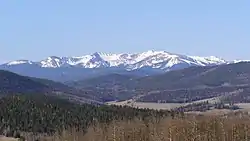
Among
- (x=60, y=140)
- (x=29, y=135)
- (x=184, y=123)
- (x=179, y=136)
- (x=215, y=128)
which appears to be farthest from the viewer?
(x=29, y=135)

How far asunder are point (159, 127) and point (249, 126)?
26492 mm

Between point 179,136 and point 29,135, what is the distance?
72.4 meters

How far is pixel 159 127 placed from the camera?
525 feet

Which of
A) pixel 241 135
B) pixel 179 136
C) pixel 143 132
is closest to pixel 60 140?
pixel 143 132

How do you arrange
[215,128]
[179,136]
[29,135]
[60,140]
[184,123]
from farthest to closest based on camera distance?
1. [29,135]
2. [60,140]
3. [184,123]
4. [215,128]
5. [179,136]

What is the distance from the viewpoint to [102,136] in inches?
6422

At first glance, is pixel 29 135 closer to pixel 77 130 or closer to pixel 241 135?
pixel 77 130

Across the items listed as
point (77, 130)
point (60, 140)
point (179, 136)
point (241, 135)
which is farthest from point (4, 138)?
point (241, 135)

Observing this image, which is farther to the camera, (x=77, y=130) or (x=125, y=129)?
(x=77, y=130)

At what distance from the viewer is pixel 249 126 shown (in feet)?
493

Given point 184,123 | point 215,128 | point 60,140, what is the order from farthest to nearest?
point 60,140
point 184,123
point 215,128

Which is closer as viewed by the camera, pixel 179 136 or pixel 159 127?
pixel 179 136

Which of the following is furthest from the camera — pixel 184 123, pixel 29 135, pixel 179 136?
pixel 29 135

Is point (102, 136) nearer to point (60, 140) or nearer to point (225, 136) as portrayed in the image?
point (60, 140)
